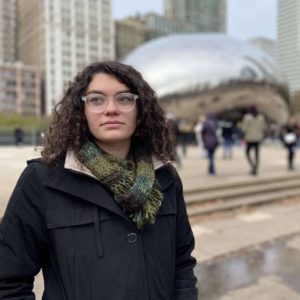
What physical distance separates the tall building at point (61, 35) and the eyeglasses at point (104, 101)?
4473 inches

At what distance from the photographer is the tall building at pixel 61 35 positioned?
116 meters

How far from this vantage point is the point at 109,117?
60.3 inches

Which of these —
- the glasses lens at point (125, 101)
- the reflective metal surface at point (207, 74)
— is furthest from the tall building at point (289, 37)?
the glasses lens at point (125, 101)

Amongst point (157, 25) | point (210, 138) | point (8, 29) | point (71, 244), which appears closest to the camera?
point (71, 244)

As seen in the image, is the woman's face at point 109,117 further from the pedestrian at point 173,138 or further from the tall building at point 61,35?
the tall building at point 61,35

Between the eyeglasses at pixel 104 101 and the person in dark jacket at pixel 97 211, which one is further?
the eyeglasses at pixel 104 101

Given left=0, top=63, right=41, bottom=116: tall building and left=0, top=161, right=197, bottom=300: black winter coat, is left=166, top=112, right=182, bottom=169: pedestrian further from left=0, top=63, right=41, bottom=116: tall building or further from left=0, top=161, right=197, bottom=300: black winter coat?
left=0, top=63, right=41, bottom=116: tall building

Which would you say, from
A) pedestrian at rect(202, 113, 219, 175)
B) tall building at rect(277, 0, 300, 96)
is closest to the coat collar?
pedestrian at rect(202, 113, 219, 175)

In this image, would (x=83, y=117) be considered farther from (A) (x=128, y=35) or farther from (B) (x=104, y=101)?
(A) (x=128, y=35)

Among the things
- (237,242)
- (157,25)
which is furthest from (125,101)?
(157,25)

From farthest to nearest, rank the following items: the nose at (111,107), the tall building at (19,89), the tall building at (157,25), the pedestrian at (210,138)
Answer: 1. the tall building at (157,25)
2. the tall building at (19,89)
3. the pedestrian at (210,138)
4. the nose at (111,107)

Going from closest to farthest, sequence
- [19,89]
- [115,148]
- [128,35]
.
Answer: [115,148] → [19,89] → [128,35]

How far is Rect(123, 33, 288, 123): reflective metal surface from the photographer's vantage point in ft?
80.9

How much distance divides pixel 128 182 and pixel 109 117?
0.86 feet
